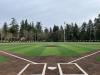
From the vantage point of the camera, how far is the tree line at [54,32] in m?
145

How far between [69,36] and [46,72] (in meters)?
138

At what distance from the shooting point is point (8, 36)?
155625 millimetres

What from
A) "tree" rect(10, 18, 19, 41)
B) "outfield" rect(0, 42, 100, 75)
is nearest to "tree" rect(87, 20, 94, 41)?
"tree" rect(10, 18, 19, 41)

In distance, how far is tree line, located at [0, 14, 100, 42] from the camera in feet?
477

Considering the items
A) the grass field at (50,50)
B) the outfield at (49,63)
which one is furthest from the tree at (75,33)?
the outfield at (49,63)

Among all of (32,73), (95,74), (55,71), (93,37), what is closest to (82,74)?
(95,74)

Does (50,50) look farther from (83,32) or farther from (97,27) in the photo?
(83,32)

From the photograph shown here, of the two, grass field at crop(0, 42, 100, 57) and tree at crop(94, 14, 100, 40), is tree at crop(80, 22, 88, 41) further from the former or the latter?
grass field at crop(0, 42, 100, 57)

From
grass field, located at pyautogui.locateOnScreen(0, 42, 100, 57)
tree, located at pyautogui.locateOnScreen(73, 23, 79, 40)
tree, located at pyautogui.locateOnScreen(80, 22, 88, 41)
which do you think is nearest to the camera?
grass field, located at pyautogui.locateOnScreen(0, 42, 100, 57)

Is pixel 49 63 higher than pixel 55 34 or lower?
lower

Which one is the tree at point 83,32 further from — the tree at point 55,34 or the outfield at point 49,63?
the outfield at point 49,63

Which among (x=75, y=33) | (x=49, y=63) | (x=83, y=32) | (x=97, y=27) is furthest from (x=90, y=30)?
(x=49, y=63)

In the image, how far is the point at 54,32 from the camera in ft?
547

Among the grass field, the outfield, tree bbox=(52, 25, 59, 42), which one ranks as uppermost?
tree bbox=(52, 25, 59, 42)
